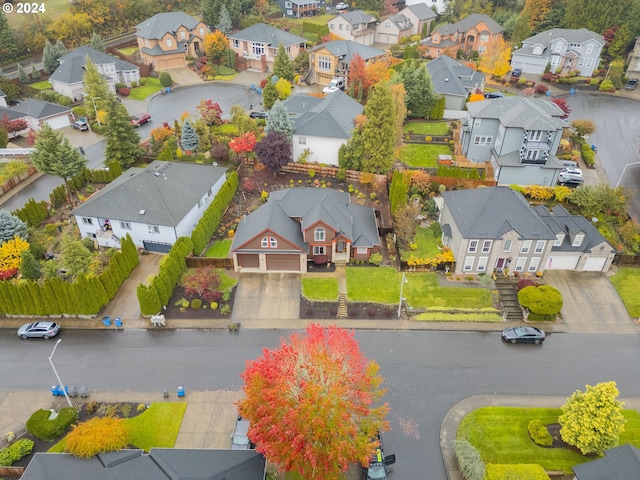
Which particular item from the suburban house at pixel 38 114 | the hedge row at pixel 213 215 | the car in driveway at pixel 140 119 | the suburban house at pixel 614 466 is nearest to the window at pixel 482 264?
the suburban house at pixel 614 466

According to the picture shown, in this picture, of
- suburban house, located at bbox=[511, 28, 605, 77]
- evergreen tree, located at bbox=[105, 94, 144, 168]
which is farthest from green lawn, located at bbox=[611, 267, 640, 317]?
suburban house, located at bbox=[511, 28, 605, 77]

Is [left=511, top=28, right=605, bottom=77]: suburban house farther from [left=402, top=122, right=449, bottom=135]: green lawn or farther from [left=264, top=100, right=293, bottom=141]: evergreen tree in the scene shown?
[left=264, top=100, right=293, bottom=141]: evergreen tree

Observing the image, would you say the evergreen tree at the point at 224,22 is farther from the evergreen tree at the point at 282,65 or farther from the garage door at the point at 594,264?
the garage door at the point at 594,264

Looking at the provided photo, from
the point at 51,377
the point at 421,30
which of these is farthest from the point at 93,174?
the point at 421,30

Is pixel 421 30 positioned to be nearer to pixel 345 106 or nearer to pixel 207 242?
pixel 345 106

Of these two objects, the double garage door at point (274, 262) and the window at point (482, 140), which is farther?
the window at point (482, 140)

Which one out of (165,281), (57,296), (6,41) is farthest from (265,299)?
(6,41)
